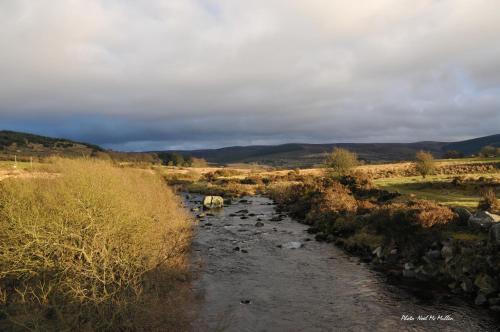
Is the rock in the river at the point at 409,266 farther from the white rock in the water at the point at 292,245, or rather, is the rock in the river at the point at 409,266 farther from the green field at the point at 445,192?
the green field at the point at 445,192

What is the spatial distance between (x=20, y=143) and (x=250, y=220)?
177733 mm

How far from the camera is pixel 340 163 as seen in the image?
71750 mm

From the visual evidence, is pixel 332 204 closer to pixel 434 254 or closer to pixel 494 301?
pixel 434 254

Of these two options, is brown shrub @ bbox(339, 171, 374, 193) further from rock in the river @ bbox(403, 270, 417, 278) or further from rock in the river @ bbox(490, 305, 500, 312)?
rock in the river @ bbox(490, 305, 500, 312)

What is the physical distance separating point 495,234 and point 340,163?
158 ft

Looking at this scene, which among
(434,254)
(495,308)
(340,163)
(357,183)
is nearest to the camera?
(495,308)

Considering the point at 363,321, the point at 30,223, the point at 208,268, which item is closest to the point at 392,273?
the point at 363,321

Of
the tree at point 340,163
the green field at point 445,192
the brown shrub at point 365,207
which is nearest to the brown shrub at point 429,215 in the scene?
the brown shrub at point 365,207

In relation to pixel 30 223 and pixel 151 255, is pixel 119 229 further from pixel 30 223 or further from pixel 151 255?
pixel 30 223

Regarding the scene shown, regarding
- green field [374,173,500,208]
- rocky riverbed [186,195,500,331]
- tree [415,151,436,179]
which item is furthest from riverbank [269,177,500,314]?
tree [415,151,436,179]

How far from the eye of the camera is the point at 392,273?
2655 cm

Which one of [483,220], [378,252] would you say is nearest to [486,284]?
[483,220]

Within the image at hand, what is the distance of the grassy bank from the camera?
1522 centimetres

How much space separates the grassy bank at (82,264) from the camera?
49.9ft
